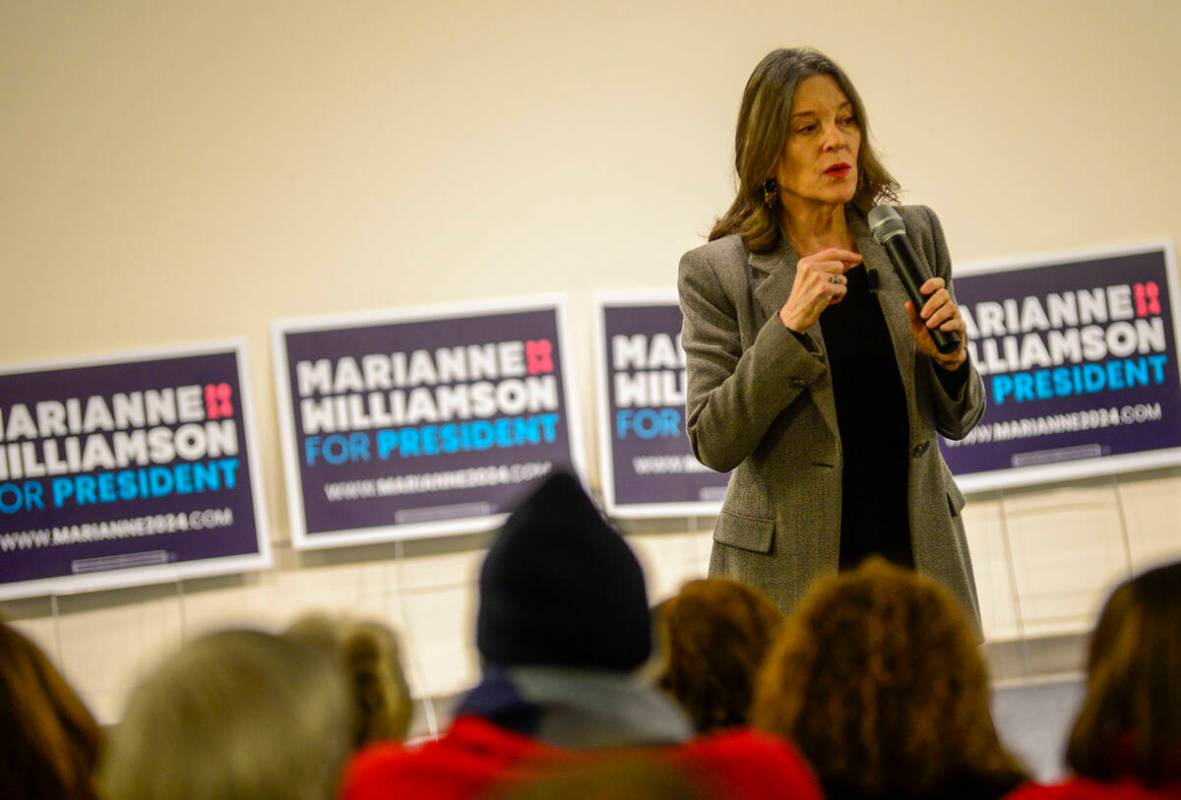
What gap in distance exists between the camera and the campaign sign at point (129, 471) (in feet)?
17.4

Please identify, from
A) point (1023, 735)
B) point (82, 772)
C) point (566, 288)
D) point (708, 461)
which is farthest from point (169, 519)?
point (82, 772)

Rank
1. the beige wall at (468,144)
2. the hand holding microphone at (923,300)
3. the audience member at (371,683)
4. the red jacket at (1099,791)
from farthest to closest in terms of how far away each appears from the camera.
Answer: the beige wall at (468,144), the hand holding microphone at (923,300), the audience member at (371,683), the red jacket at (1099,791)

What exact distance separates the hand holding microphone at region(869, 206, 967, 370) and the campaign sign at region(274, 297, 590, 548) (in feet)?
9.90

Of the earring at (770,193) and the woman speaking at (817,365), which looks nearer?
the woman speaking at (817,365)

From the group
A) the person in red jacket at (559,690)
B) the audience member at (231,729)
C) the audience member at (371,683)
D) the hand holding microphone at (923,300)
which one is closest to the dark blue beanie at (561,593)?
the person in red jacket at (559,690)

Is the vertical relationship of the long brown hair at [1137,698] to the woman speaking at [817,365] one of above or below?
below

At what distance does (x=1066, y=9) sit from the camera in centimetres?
560

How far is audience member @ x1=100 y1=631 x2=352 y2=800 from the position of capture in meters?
1.24

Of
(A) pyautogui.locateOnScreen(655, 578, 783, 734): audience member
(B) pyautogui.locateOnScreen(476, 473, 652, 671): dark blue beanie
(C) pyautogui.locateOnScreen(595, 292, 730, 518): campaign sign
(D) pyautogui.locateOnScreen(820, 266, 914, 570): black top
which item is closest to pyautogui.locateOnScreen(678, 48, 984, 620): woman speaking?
(D) pyautogui.locateOnScreen(820, 266, 914, 570): black top

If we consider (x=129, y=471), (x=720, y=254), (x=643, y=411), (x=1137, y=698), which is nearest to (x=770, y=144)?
(x=720, y=254)

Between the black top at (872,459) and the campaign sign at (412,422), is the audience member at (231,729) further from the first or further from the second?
the campaign sign at (412,422)

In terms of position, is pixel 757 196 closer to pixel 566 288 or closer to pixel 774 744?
pixel 774 744

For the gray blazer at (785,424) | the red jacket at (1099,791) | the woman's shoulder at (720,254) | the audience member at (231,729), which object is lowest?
the red jacket at (1099,791)

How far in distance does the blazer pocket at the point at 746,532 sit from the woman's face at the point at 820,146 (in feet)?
1.78
